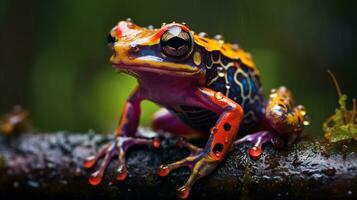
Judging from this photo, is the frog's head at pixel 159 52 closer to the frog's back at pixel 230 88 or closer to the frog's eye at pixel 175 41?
the frog's eye at pixel 175 41

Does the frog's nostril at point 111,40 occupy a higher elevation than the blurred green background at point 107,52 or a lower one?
lower

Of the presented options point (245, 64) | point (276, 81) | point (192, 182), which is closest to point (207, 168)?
point (192, 182)

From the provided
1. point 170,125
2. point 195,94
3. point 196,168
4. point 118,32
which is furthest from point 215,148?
point 170,125

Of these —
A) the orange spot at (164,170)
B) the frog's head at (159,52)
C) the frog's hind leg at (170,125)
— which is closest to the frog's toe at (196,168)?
the orange spot at (164,170)

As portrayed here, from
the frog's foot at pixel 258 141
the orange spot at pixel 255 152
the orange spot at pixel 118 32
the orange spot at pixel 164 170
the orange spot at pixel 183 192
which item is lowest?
the orange spot at pixel 183 192

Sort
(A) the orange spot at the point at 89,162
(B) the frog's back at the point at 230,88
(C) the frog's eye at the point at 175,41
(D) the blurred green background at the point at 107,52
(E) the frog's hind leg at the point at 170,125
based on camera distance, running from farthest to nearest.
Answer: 1. (D) the blurred green background at the point at 107,52
2. (E) the frog's hind leg at the point at 170,125
3. (A) the orange spot at the point at 89,162
4. (B) the frog's back at the point at 230,88
5. (C) the frog's eye at the point at 175,41

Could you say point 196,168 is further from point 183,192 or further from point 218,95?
point 218,95

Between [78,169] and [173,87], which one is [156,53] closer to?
[173,87]
